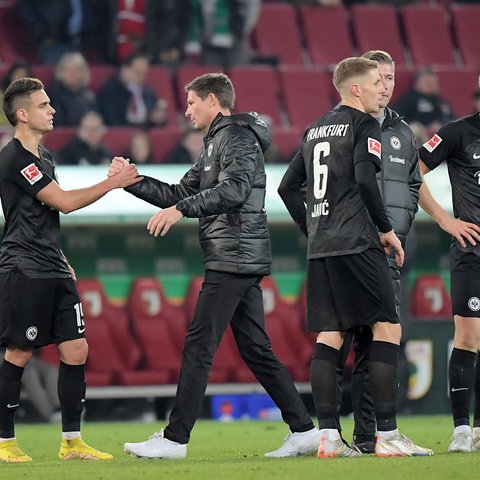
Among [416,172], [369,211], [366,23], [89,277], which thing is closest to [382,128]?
[416,172]

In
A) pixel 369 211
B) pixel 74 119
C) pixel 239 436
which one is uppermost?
pixel 74 119

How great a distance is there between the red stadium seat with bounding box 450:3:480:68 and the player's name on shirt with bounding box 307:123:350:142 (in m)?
9.22

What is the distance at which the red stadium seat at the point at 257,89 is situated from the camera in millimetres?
13961

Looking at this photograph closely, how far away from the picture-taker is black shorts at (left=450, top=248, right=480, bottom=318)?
7402 mm

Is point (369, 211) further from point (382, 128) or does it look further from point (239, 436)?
point (239, 436)

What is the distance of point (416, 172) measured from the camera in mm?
7391

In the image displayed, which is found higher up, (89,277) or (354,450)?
(89,277)

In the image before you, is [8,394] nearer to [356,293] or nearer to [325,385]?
[325,385]

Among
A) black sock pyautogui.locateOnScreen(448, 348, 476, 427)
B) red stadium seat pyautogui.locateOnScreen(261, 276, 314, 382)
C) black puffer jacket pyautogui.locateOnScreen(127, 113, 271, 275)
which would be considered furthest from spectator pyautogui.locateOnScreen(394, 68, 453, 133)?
black puffer jacket pyautogui.locateOnScreen(127, 113, 271, 275)

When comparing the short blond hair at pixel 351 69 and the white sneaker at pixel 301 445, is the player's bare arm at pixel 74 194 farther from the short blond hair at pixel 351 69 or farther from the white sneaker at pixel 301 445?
the white sneaker at pixel 301 445

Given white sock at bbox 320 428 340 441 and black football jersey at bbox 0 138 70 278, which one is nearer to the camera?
white sock at bbox 320 428 340 441

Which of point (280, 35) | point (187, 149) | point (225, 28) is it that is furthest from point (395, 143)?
point (280, 35)

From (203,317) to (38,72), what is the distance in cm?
684

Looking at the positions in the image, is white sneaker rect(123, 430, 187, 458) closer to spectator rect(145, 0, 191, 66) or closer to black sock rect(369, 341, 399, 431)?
black sock rect(369, 341, 399, 431)
